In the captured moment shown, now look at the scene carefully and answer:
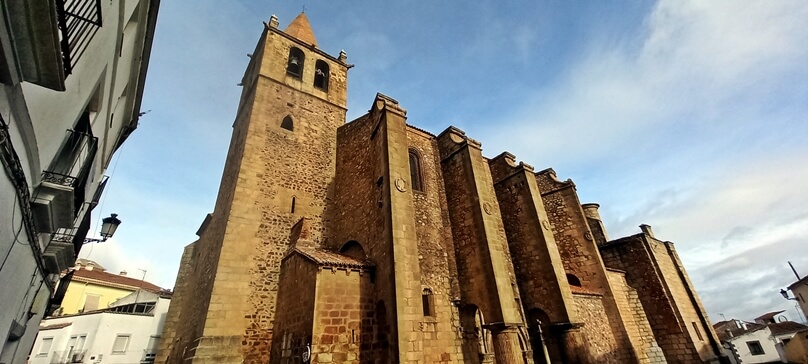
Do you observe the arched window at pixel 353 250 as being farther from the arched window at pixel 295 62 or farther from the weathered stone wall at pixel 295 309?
the arched window at pixel 295 62

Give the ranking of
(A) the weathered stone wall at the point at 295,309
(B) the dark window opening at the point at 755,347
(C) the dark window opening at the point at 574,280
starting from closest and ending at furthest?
(A) the weathered stone wall at the point at 295,309
(C) the dark window opening at the point at 574,280
(B) the dark window opening at the point at 755,347

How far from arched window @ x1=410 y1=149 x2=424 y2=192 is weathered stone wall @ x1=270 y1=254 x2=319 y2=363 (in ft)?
16.3

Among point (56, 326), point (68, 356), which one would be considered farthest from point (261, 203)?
point (56, 326)

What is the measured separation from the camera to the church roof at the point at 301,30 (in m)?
18.6

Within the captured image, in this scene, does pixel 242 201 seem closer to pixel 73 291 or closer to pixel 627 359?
pixel 627 359

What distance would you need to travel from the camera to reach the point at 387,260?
8750 mm

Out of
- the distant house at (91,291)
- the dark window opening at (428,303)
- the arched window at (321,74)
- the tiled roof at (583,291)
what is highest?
the arched window at (321,74)

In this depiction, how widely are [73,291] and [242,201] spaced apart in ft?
70.9

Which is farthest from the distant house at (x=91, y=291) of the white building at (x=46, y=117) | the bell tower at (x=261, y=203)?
the white building at (x=46, y=117)

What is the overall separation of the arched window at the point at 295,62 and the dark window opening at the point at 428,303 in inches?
471

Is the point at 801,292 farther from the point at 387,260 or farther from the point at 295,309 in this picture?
the point at 295,309

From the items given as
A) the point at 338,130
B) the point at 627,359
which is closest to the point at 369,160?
the point at 338,130

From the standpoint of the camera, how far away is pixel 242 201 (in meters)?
11.1

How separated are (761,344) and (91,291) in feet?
178
